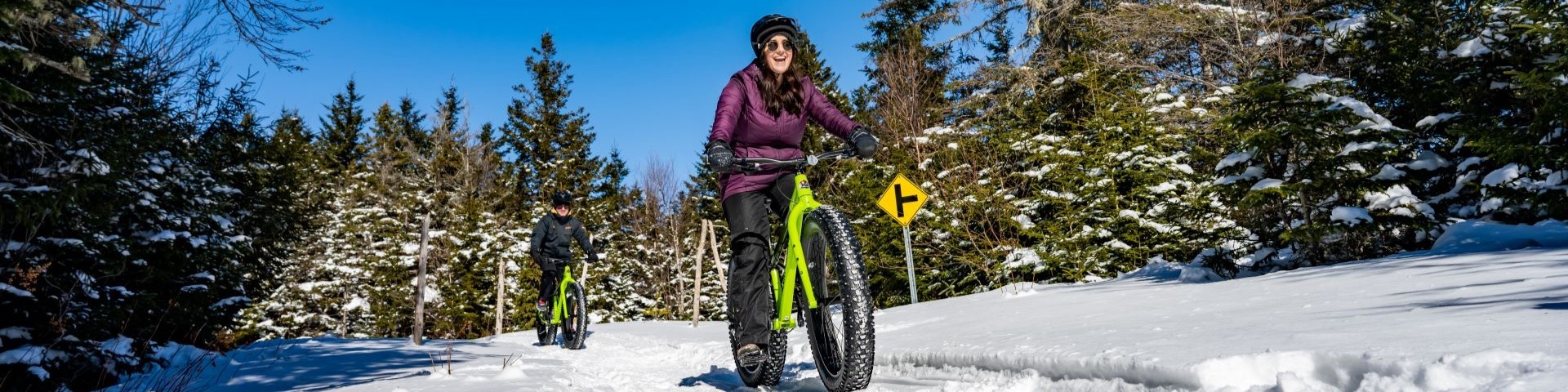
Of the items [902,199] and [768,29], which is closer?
[768,29]

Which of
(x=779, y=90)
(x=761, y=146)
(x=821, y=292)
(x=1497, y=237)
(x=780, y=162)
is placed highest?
(x=779, y=90)

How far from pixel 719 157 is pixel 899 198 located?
24.3ft

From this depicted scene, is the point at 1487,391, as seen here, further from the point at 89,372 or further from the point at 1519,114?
the point at 89,372

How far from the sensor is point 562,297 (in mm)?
9258

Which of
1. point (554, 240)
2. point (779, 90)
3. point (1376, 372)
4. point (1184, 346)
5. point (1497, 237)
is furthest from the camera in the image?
point (554, 240)

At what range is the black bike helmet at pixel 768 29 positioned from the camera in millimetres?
3592

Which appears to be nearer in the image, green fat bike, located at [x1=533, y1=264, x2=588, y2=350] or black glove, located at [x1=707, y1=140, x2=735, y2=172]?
black glove, located at [x1=707, y1=140, x2=735, y2=172]

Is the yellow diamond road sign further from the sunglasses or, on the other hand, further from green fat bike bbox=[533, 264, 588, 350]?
the sunglasses

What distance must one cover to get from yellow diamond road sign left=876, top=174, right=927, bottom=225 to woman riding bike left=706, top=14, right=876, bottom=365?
6.64 m

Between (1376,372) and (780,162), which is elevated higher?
(780,162)

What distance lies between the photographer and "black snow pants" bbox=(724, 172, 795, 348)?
3645 mm

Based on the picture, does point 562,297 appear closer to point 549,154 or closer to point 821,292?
point 821,292

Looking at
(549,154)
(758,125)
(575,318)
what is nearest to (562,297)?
(575,318)

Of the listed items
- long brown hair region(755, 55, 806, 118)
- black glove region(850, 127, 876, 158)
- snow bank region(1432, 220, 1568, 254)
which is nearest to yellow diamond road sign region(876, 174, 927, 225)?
snow bank region(1432, 220, 1568, 254)
